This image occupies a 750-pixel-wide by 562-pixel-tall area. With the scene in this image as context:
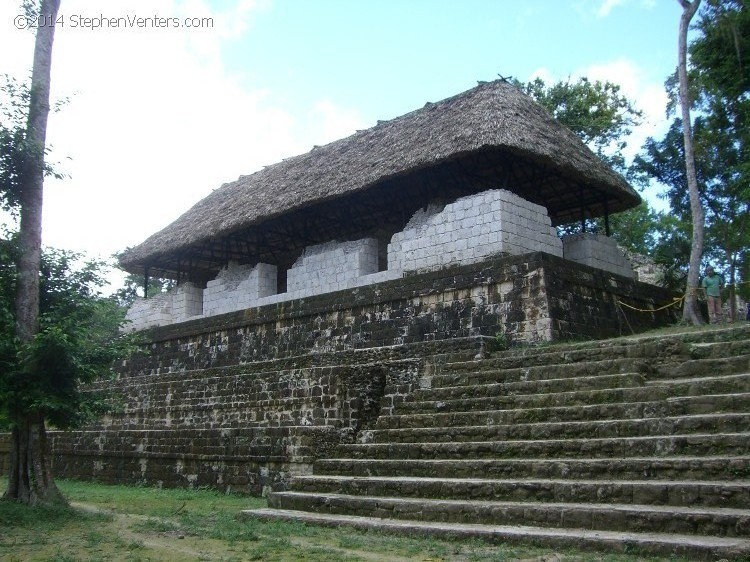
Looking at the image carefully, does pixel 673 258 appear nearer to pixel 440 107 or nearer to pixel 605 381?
pixel 440 107

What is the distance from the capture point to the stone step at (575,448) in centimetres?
600

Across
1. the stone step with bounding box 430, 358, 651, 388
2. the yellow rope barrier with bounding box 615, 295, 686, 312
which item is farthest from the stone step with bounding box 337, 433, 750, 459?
the yellow rope barrier with bounding box 615, 295, 686, 312

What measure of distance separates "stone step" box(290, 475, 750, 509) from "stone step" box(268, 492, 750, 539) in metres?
0.09

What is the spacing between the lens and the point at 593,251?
1333cm

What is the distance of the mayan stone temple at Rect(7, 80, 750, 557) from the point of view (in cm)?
629

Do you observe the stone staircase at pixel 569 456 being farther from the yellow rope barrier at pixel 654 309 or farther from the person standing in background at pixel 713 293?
the person standing in background at pixel 713 293

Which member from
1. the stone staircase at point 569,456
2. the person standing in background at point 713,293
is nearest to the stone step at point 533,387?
the stone staircase at point 569,456

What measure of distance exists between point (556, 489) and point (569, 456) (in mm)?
589

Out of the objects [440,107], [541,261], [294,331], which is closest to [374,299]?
[294,331]

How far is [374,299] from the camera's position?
40.4 ft

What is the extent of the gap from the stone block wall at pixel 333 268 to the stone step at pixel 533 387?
499 centimetres

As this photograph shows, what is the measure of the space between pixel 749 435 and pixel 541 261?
4900mm

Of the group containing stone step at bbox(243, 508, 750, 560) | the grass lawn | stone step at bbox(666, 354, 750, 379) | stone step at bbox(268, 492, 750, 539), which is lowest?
the grass lawn

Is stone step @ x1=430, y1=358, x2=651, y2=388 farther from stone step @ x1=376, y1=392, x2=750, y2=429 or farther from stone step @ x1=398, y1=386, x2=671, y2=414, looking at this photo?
stone step @ x1=376, y1=392, x2=750, y2=429
